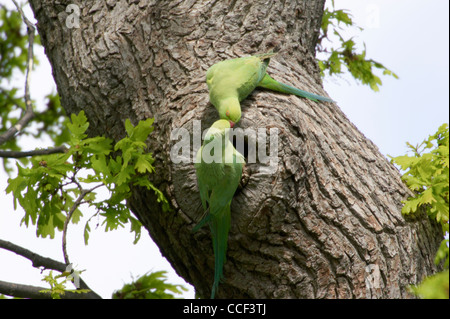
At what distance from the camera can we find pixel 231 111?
215cm

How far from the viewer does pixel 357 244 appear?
228 cm

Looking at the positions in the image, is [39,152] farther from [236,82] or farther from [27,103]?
[236,82]

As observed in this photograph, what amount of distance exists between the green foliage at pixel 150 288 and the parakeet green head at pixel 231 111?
4.71ft

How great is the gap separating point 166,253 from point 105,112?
0.91 metres

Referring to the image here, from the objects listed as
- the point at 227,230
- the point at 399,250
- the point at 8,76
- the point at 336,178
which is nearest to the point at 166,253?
the point at 227,230

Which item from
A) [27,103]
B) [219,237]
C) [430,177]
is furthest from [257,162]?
[27,103]

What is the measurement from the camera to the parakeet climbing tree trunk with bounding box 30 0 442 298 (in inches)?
86.9

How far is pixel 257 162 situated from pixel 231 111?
267 mm

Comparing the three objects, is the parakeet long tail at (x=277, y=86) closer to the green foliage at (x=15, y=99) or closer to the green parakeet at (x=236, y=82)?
the green parakeet at (x=236, y=82)

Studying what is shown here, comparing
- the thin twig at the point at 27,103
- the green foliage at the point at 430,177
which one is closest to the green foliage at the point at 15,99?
the thin twig at the point at 27,103

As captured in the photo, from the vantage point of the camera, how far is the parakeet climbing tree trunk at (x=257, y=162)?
2.21 meters

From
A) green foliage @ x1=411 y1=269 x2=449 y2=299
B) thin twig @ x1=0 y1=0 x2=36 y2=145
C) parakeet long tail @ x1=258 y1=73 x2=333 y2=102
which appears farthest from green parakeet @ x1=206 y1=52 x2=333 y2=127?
thin twig @ x1=0 y1=0 x2=36 y2=145
